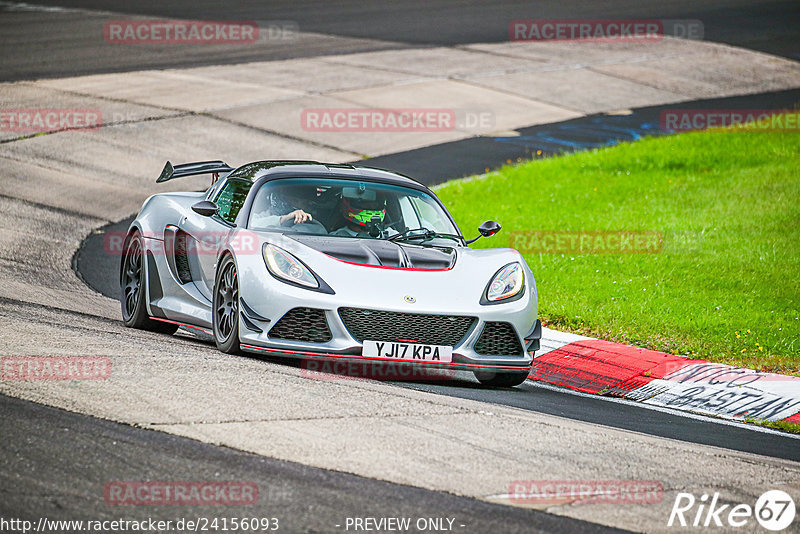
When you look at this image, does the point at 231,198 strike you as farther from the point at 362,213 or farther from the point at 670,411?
the point at 670,411

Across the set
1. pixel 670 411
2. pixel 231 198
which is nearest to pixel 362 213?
pixel 231 198

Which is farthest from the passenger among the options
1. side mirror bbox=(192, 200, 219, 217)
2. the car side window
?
side mirror bbox=(192, 200, 219, 217)

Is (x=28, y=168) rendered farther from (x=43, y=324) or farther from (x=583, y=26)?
(x=583, y=26)

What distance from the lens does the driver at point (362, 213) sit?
8.76m

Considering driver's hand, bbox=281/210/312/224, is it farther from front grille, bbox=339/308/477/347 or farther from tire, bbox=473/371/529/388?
tire, bbox=473/371/529/388

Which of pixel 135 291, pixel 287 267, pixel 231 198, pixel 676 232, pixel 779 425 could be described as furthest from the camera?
pixel 676 232

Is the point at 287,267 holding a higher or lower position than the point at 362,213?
lower

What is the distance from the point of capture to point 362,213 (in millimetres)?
8922

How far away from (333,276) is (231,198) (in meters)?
1.97

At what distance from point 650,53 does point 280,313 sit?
84.7 ft

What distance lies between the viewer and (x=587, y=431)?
660 cm

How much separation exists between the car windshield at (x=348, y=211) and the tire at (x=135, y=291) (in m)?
1.54

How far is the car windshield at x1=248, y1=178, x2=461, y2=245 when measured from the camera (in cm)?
868

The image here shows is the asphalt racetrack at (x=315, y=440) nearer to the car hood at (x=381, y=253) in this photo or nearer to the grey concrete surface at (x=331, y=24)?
the car hood at (x=381, y=253)
